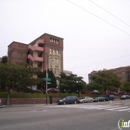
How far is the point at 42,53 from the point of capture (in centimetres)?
5766

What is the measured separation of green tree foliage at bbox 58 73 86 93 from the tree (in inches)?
310

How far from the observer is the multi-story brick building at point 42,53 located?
5603cm

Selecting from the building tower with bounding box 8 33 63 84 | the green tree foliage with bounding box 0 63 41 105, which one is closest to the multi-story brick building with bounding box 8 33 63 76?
the building tower with bounding box 8 33 63 84

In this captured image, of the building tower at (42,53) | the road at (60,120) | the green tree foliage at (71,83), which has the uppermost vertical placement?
the building tower at (42,53)

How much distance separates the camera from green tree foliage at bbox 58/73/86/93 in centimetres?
3944

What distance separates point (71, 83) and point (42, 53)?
21.8 m

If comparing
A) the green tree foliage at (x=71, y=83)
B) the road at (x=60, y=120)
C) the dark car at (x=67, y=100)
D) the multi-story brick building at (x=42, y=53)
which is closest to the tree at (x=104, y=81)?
the green tree foliage at (x=71, y=83)

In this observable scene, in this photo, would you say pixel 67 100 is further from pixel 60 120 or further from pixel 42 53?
pixel 42 53

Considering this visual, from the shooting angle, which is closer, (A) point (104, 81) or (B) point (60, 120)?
(B) point (60, 120)

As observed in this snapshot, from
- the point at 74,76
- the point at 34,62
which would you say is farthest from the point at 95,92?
the point at 34,62

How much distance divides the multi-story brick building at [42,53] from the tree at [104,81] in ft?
43.6

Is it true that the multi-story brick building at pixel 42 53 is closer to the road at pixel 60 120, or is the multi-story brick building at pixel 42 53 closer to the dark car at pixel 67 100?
the dark car at pixel 67 100

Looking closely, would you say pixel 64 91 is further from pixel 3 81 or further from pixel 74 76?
pixel 3 81

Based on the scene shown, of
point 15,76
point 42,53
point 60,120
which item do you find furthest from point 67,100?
point 42,53
